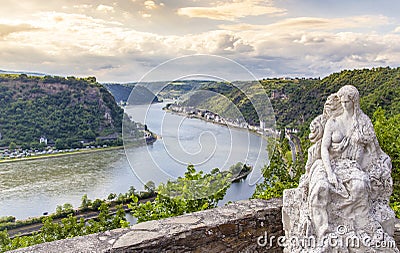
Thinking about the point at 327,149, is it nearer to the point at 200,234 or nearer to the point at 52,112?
the point at 200,234

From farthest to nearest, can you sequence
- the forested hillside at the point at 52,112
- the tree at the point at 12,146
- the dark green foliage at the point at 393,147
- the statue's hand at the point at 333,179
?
the forested hillside at the point at 52,112, the tree at the point at 12,146, the dark green foliage at the point at 393,147, the statue's hand at the point at 333,179

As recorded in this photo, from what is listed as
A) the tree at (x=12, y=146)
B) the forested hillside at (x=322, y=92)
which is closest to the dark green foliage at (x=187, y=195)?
the forested hillside at (x=322, y=92)

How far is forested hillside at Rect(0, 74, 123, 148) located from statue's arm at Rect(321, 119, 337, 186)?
359 inches

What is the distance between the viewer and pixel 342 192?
2205mm

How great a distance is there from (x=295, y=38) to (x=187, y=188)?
526cm

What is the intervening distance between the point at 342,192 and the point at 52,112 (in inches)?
422

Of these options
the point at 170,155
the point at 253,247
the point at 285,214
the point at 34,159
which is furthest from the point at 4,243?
the point at 34,159

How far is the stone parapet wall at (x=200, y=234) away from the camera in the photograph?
2227 millimetres

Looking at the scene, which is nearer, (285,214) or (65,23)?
(285,214)

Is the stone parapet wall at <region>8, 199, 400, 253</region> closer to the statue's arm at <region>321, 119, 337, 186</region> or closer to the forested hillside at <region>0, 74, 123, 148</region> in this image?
the statue's arm at <region>321, 119, 337, 186</region>

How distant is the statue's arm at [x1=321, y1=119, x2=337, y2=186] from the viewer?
2.25m

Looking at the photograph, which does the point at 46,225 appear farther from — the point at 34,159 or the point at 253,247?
the point at 34,159

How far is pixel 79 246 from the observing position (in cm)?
218

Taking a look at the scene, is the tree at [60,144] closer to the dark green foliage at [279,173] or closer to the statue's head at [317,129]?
the dark green foliage at [279,173]
